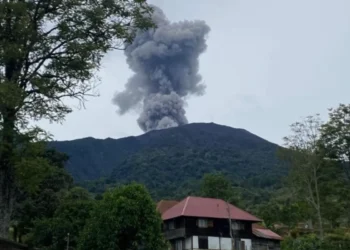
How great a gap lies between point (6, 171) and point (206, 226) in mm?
35429

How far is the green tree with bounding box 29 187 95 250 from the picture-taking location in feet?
106

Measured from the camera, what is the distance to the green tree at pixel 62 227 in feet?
106

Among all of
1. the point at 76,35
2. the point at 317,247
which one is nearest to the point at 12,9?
the point at 76,35

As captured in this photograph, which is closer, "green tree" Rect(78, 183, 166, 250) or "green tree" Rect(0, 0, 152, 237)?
"green tree" Rect(0, 0, 152, 237)

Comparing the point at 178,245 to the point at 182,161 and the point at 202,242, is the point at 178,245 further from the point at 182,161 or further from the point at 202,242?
the point at 182,161

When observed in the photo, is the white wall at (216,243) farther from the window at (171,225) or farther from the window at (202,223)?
the window at (171,225)

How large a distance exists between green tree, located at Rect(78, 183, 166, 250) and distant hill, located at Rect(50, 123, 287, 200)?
6869 cm

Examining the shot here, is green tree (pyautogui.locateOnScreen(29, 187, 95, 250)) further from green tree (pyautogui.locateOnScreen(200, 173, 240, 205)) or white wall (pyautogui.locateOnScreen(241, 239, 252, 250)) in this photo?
green tree (pyautogui.locateOnScreen(200, 173, 240, 205))

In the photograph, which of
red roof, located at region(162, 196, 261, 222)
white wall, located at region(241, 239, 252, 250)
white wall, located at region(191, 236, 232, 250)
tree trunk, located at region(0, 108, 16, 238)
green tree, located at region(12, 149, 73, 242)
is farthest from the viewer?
white wall, located at region(241, 239, 252, 250)

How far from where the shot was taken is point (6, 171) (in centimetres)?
1041

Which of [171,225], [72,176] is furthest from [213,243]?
[72,176]

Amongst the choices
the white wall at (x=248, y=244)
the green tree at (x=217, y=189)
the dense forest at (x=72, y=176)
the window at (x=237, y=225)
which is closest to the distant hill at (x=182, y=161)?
the dense forest at (x=72, y=176)

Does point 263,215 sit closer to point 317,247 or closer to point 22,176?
point 317,247

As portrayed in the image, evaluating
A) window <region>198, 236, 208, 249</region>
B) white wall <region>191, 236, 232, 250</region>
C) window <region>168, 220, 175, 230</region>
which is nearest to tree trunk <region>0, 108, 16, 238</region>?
white wall <region>191, 236, 232, 250</region>
